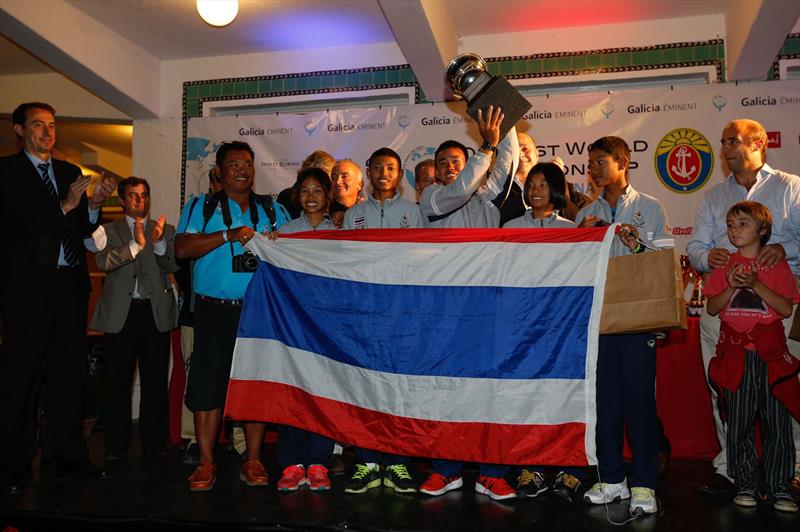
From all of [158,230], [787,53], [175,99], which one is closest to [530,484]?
[158,230]

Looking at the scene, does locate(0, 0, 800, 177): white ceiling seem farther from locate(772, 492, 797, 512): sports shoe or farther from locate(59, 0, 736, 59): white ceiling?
locate(772, 492, 797, 512): sports shoe

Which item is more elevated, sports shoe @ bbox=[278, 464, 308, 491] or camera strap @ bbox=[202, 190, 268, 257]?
camera strap @ bbox=[202, 190, 268, 257]

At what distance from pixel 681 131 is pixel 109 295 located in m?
4.33

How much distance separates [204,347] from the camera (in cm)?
368

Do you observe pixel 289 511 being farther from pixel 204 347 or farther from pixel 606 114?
pixel 606 114

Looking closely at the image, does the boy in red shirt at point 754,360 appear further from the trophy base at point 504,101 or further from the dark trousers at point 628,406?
the trophy base at point 504,101

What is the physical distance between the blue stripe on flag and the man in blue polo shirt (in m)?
0.14

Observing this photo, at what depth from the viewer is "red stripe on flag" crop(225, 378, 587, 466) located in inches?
125

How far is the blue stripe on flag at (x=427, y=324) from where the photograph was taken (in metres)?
3.24

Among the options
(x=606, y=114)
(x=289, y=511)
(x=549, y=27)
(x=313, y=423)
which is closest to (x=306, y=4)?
(x=549, y=27)

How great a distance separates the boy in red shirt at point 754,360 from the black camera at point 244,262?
7.34ft

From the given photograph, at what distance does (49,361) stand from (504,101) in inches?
108

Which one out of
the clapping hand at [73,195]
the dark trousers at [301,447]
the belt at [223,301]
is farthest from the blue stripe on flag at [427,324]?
the clapping hand at [73,195]

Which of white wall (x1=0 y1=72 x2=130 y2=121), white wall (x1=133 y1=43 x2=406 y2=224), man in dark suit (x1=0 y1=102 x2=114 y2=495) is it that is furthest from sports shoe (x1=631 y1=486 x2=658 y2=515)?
white wall (x1=0 y1=72 x2=130 y2=121)
